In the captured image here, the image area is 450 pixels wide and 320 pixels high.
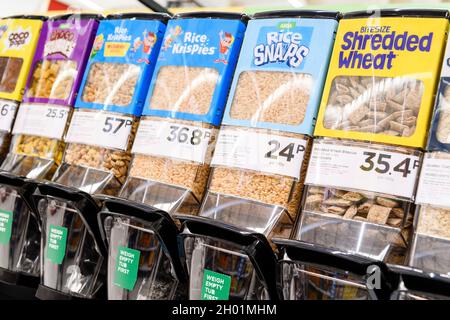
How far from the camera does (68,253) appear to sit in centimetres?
134

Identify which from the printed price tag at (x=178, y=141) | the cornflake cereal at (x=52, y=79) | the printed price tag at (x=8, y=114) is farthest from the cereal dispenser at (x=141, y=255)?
the printed price tag at (x=8, y=114)

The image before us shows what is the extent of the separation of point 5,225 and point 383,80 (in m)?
1.05

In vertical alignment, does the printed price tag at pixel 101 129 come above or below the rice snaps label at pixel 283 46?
below

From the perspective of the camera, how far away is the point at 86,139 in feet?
4.92

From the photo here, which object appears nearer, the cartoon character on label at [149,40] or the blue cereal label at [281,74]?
the blue cereal label at [281,74]

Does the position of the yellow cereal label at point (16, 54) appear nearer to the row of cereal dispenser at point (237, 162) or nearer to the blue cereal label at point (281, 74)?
the row of cereal dispenser at point (237, 162)

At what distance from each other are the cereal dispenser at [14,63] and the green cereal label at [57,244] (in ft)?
1.80

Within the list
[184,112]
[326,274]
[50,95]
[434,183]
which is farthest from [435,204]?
[50,95]

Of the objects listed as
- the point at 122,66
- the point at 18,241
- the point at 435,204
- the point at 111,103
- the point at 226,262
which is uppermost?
the point at 122,66

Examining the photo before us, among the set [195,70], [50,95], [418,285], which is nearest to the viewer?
[418,285]

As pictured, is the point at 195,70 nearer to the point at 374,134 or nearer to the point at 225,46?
the point at 225,46

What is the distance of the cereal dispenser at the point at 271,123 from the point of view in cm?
121
